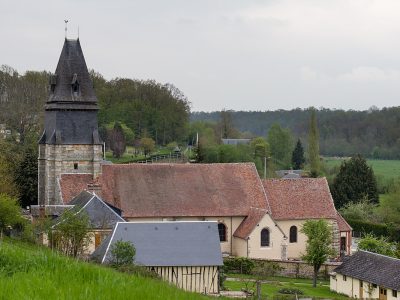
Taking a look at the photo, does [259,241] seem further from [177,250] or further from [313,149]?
[313,149]

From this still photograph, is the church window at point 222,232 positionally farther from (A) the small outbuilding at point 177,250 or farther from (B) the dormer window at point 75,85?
(B) the dormer window at point 75,85

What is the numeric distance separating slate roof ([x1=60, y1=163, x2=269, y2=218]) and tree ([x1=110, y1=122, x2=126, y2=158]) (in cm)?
3567

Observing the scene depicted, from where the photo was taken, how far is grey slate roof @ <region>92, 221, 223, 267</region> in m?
32.4

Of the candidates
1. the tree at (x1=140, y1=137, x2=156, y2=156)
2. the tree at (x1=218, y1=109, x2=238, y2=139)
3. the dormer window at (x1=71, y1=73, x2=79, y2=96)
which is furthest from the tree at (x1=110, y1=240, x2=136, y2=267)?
the tree at (x1=218, y1=109, x2=238, y2=139)

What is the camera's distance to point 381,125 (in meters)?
132

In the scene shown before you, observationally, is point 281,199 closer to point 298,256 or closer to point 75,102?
point 298,256

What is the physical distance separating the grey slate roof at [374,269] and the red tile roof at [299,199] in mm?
7765

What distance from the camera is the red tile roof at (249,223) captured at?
1623 inches

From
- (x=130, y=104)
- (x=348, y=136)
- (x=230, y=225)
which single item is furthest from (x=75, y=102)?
(x=348, y=136)

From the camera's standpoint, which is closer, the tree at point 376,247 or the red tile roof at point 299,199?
the tree at point 376,247

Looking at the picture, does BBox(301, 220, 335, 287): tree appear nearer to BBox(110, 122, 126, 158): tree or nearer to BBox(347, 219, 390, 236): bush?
BBox(347, 219, 390, 236): bush

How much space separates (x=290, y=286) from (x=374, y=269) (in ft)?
12.7

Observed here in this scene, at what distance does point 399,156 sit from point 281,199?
3543 inches

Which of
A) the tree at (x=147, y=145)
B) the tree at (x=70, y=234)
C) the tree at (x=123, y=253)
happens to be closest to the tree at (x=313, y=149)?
Answer: the tree at (x=147, y=145)
